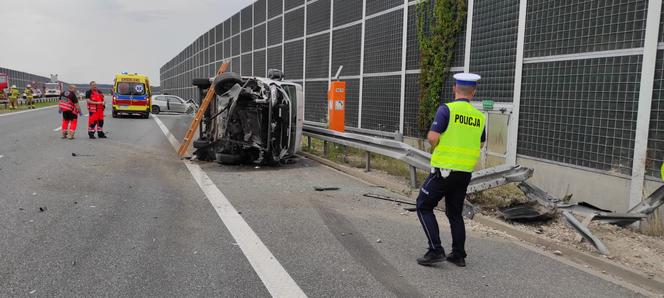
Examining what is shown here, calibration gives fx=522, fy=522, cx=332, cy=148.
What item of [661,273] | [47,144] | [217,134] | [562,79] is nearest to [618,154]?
[562,79]

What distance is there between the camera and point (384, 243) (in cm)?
548

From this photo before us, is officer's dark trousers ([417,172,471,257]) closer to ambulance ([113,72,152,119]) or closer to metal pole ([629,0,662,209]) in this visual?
metal pole ([629,0,662,209])

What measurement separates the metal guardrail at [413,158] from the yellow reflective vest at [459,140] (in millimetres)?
2221


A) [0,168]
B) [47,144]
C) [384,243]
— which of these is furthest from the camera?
[47,144]

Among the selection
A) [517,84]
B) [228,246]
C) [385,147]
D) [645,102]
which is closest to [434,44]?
[517,84]

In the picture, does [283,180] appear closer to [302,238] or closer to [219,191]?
[219,191]

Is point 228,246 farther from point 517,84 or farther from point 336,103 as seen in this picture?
point 336,103

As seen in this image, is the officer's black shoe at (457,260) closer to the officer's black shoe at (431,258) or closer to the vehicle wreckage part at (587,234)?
the officer's black shoe at (431,258)

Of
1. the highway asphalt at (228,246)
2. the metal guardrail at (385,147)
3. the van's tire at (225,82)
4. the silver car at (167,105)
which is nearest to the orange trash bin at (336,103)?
the metal guardrail at (385,147)

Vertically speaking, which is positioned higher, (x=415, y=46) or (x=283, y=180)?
(x=415, y=46)

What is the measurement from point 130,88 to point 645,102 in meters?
26.2

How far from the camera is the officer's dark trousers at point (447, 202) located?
4797 mm

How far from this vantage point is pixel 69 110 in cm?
1526

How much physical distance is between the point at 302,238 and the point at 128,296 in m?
2.07
